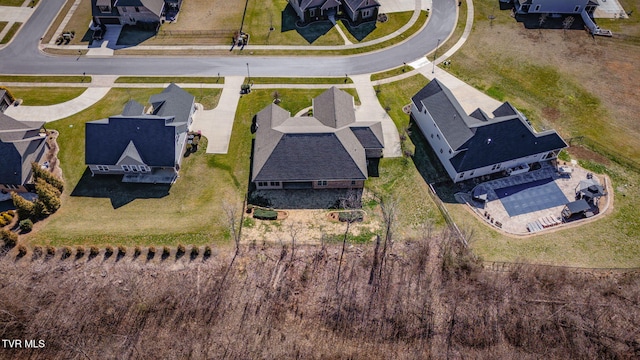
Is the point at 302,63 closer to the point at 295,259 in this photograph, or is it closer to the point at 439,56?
the point at 439,56

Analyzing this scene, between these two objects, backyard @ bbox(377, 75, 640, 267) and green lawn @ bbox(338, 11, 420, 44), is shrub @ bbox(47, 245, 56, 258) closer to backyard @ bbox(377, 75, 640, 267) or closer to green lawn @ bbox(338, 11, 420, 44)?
backyard @ bbox(377, 75, 640, 267)

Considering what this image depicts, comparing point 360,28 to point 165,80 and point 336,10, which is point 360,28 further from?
point 165,80

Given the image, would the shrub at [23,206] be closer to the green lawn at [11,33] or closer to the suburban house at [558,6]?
the green lawn at [11,33]

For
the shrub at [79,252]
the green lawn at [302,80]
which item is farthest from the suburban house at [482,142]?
the shrub at [79,252]

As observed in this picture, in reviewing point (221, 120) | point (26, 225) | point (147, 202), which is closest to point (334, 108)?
point (221, 120)

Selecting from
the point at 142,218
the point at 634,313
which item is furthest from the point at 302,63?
the point at 634,313

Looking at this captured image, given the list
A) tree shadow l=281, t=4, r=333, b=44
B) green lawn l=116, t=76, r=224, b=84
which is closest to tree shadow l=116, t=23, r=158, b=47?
green lawn l=116, t=76, r=224, b=84
